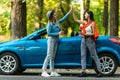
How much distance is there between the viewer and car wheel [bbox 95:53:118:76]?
13.1m

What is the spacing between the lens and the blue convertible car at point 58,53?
43.3 feet

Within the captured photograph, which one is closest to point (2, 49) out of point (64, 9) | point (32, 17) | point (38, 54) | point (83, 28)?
point (38, 54)

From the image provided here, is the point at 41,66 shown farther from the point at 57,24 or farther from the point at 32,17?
the point at 32,17

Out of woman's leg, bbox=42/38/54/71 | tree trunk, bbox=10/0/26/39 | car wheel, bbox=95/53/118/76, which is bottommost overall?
car wheel, bbox=95/53/118/76

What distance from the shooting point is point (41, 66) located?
13406 mm

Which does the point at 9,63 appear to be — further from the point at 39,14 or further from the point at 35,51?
the point at 39,14

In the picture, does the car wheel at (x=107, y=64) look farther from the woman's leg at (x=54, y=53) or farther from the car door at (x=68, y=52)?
the woman's leg at (x=54, y=53)

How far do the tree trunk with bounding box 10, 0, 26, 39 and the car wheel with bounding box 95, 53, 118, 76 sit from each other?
627 centimetres

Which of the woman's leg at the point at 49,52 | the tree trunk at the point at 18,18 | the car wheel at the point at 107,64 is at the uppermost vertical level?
the tree trunk at the point at 18,18

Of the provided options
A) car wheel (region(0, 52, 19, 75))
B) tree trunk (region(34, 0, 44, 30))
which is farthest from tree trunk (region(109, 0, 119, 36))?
tree trunk (region(34, 0, 44, 30))

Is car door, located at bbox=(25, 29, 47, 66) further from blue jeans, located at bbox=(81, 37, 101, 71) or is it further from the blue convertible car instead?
blue jeans, located at bbox=(81, 37, 101, 71)

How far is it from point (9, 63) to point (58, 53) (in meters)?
1.45

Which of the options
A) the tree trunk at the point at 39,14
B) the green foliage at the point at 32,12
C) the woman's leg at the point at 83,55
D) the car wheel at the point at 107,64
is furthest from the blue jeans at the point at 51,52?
the tree trunk at the point at 39,14

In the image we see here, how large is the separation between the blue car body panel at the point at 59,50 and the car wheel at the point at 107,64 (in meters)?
0.14
